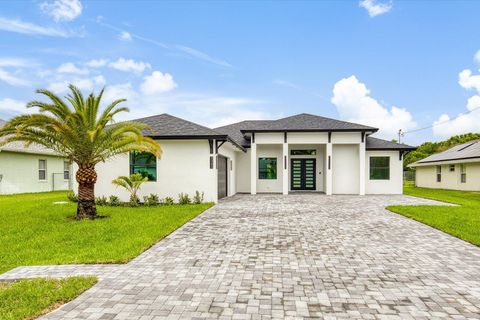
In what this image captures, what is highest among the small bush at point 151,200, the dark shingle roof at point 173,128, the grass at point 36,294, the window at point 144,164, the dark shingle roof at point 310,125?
the dark shingle roof at point 310,125

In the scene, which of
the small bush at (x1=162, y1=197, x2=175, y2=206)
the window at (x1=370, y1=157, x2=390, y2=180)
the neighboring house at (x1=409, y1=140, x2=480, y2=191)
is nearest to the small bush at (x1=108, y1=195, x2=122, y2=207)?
the small bush at (x1=162, y1=197, x2=175, y2=206)

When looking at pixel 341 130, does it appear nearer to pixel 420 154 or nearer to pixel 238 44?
pixel 238 44

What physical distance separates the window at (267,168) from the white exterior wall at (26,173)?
1499 cm

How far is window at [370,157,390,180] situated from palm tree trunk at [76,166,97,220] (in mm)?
16457

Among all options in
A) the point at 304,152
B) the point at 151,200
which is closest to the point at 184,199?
the point at 151,200

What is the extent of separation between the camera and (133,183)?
13.6 metres

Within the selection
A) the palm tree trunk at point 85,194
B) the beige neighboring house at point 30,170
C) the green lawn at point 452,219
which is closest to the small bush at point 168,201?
the palm tree trunk at point 85,194

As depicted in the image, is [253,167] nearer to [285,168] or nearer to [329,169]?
[285,168]

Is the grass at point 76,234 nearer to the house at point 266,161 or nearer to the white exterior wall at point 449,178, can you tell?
the house at point 266,161

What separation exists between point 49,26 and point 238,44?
978 cm

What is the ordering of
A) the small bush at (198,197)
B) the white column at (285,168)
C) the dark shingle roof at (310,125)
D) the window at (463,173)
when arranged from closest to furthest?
the small bush at (198,197), the dark shingle roof at (310,125), the white column at (285,168), the window at (463,173)

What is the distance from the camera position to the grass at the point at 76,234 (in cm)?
600

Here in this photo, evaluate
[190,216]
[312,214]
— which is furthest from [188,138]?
[312,214]

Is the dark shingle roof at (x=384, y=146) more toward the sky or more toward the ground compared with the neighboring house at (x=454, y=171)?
more toward the sky
